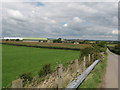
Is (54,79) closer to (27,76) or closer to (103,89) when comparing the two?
(27,76)

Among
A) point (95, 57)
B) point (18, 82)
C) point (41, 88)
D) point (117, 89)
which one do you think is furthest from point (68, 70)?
point (95, 57)

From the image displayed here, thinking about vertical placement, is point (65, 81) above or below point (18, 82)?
below

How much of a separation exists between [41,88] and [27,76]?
245 centimetres

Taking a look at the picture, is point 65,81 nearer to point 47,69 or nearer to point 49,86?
point 49,86

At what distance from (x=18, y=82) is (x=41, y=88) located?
70.2 inches

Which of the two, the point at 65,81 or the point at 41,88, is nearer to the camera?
the point at 41,88

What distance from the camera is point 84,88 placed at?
22.6 ft

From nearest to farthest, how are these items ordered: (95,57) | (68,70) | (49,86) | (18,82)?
(18,82), (49,86), (68,70), (95,57)

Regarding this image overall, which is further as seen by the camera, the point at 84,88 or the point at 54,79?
the point at 84,88

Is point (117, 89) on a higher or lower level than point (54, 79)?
lower

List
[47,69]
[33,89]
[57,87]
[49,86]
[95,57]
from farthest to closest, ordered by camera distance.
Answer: [95,57], [47,69], [57,87], [49,86], [33,89]

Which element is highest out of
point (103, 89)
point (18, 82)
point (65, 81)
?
point (18, 82)

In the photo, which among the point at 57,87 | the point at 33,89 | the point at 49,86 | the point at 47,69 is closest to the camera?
the point at 33,89

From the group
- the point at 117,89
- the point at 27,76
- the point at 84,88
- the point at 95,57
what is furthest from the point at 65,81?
the point at 95,57
